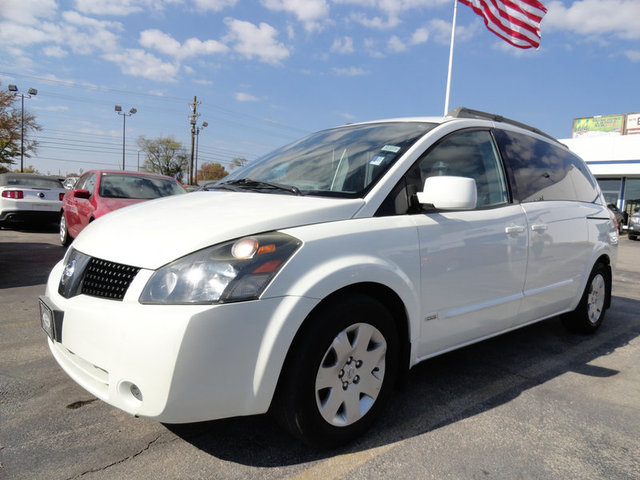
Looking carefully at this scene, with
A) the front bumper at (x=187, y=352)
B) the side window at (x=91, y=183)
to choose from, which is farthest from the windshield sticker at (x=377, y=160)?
the side window at (x=91, y=183)

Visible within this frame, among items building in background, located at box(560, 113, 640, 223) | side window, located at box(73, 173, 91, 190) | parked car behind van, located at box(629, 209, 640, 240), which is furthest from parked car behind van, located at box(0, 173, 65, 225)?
building in background, located at box(560, 113, 640, 223)

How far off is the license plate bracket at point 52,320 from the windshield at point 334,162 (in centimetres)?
121

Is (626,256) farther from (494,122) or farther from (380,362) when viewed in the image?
(380,362)

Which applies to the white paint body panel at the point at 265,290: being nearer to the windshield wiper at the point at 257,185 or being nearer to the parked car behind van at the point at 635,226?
the windshield wiper at the point at 257,185

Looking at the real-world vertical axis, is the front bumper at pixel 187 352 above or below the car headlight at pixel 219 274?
below

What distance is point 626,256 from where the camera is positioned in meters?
12.5

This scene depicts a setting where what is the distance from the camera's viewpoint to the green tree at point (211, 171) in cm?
9036

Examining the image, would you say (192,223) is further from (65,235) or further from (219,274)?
(65,235)

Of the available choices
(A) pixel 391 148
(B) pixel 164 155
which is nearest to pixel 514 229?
(A) pixel 391 148

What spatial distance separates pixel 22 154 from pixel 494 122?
4167 cm

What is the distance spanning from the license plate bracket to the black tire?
3.38ft

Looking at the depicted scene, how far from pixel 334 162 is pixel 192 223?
1.04 metres

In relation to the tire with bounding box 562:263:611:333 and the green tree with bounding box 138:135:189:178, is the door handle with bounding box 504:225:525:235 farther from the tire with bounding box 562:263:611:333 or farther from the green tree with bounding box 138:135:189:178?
the green tree with bounding box 138:135:189:178

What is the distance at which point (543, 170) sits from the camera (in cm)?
372
